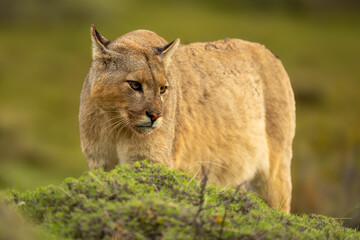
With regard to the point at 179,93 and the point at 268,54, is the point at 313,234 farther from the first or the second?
A: the point at 268,54

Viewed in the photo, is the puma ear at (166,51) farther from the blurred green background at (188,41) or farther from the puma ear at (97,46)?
the blurred green background at (188,41)

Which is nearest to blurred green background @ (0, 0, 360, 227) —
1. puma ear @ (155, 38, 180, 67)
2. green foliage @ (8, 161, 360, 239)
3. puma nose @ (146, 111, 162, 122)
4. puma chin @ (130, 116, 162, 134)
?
puma ear @ (155, 38, 180, 67)

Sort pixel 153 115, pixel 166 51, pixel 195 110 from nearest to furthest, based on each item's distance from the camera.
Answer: pixel 153 115 → pixel 166 51 → pixel 195 110

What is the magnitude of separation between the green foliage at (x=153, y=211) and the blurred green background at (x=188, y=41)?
9080mm

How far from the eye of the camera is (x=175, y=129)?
8172mm

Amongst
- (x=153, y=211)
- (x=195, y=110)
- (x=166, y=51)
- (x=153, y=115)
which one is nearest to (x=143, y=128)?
(x=153, y=115)

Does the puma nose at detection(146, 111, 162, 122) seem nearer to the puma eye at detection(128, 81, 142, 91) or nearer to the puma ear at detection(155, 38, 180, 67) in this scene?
the puma eye at detection(128, 81, 142, 91)

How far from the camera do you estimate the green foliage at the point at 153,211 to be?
5.11 meters

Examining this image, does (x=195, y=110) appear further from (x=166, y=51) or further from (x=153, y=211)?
(x=153, y=211)

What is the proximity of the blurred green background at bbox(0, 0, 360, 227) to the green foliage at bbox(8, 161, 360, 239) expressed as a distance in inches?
357

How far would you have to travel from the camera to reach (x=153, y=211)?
5.23 m

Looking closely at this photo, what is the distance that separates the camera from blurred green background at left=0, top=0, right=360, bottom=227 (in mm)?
18111

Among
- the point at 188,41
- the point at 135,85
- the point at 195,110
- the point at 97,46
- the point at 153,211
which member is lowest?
the point at 188,41

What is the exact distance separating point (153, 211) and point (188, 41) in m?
18.7
